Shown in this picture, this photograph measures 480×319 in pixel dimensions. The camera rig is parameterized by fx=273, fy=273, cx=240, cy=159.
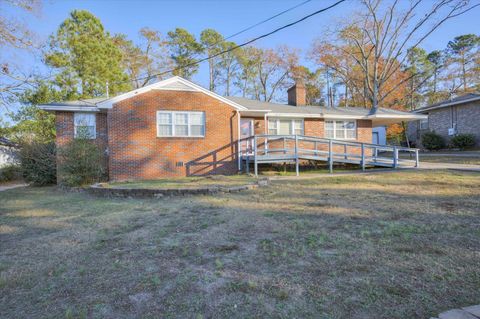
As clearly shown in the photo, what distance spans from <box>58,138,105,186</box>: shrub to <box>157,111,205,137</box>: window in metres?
2.91

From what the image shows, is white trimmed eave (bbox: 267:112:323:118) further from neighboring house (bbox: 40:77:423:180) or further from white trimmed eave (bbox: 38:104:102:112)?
white trimmed eave (bbox: 38:104:102:112)

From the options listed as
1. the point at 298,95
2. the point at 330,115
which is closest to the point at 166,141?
the point at 330,115

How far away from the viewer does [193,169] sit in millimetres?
12812

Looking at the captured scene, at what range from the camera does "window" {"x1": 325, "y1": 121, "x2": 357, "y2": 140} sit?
54.9 ft

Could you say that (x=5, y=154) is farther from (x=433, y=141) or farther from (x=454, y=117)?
(x=454, y=117)

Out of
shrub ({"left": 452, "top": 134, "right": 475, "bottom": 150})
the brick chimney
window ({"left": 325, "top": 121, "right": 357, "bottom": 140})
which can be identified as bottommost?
shrub ({"left": 452, "top": 134, "right": 475, "bottom": 150})

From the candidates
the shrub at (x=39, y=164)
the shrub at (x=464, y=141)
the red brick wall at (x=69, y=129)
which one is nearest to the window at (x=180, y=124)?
the red brick wall at (x=69, y=129)

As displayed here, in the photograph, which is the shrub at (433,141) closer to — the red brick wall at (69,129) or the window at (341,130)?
the window at (341,130)

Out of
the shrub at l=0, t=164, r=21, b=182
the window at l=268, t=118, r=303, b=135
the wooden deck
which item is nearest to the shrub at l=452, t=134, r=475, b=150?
the wooden deck

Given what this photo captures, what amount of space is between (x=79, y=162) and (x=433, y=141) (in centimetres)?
2694

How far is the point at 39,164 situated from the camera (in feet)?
41.5

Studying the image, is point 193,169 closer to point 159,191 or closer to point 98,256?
point 159,191

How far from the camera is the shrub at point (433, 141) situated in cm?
2384

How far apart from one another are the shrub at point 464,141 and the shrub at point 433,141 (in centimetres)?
173
